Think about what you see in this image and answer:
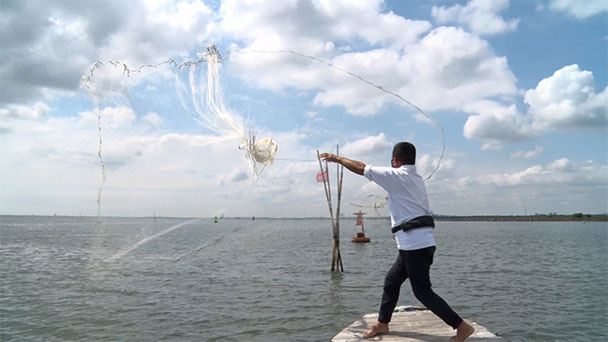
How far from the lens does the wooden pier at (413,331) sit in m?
5.37

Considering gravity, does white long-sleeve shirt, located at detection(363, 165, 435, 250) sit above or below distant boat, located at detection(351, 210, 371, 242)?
above

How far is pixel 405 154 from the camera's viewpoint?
16.7 ft

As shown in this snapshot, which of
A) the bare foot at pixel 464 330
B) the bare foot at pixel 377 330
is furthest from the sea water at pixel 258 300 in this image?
the bare foot at pixel 464 330

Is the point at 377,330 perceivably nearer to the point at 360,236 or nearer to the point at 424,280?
the point at 424,280

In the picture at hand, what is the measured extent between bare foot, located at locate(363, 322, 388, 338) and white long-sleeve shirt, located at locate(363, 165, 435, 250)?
1.35m

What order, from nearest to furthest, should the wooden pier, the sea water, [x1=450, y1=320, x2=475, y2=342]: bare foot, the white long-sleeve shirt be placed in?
1. the white long-sleeve shirt
2. [x1=450, y1=320, x2=475, y2=342]: bare foot
3. the wooden pier
4. the sea water

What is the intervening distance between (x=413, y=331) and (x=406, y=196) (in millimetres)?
2154

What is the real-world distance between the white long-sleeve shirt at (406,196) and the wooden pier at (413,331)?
4.81 feet

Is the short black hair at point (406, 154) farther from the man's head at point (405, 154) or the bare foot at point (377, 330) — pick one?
the bare foot at point (377, 330)

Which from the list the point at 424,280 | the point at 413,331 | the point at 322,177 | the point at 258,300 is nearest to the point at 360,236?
the point at 322,177

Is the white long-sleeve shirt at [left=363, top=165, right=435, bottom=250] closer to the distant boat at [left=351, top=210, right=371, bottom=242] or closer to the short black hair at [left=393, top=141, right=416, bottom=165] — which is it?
the short black hair at [left=393, top=141, right=416, bottom=165]

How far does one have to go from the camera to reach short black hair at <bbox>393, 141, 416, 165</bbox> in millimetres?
5086

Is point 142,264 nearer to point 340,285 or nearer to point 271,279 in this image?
point 271,279

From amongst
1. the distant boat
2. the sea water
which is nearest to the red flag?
the sea water
